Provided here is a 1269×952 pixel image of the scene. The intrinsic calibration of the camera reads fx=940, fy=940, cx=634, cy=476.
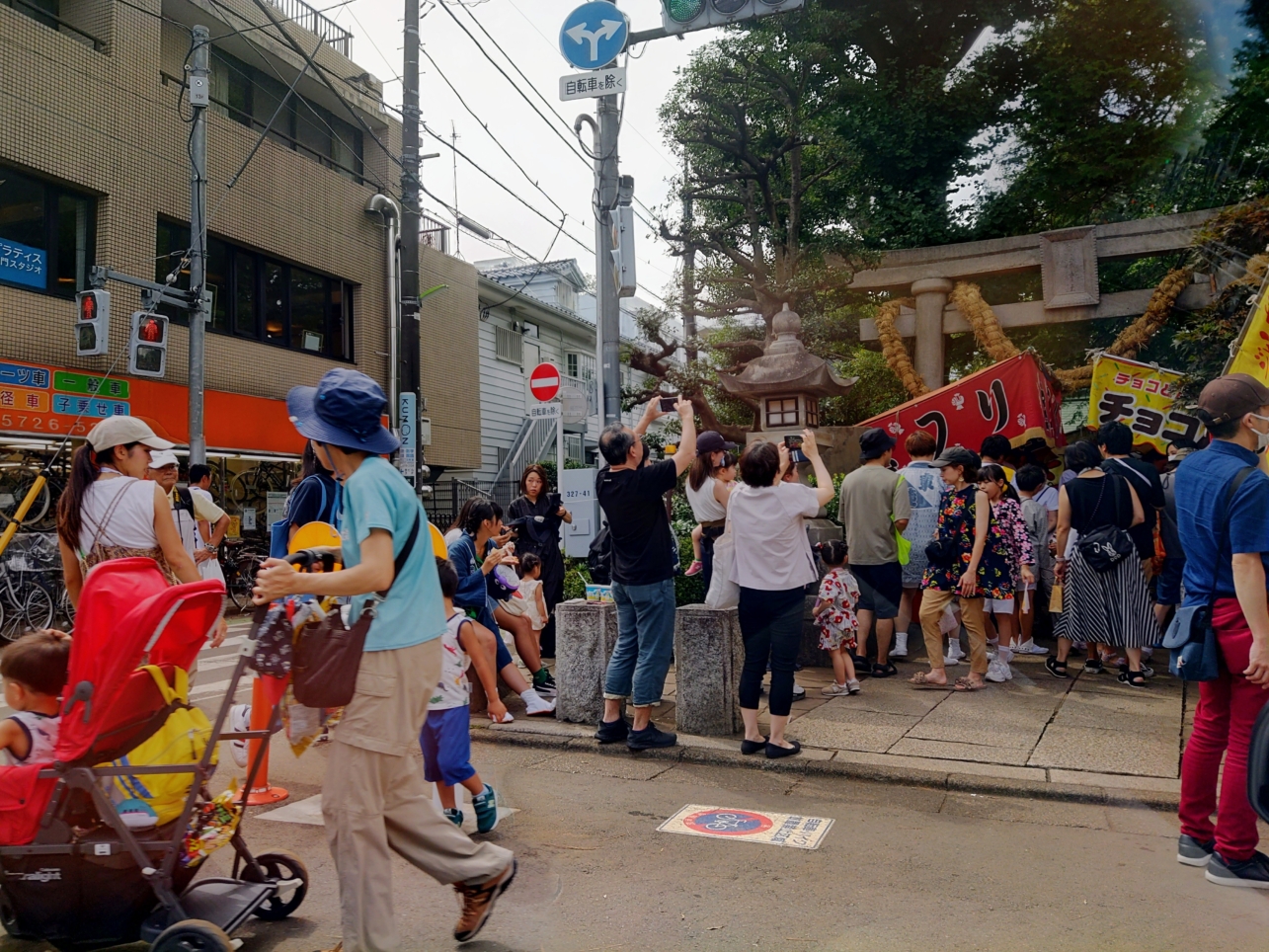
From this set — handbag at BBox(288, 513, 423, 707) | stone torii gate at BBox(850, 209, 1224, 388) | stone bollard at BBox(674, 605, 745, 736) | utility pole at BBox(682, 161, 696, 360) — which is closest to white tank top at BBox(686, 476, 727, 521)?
stone bollard at BBox(674, 605, 745, 736)

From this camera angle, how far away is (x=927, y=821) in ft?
15.2

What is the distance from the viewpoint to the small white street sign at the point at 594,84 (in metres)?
9.44

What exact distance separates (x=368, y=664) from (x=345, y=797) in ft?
1.33

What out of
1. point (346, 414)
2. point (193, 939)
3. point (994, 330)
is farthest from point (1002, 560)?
point (994, 330)

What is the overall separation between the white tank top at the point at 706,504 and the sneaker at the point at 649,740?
203cm

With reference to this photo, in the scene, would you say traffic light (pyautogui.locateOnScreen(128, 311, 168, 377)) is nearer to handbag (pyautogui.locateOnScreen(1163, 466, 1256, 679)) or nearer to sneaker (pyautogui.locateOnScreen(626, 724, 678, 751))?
sneaker (pyautogui.locateOnScreen(626, 724, 678, 751))

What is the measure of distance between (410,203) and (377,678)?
37.0 ft

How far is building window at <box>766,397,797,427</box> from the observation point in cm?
1005

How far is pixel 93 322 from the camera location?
12734 mm

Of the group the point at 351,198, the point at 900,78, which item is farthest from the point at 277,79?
the point at 900,78

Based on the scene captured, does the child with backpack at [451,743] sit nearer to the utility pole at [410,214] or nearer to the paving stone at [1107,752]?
the paving stone at [1107,752]

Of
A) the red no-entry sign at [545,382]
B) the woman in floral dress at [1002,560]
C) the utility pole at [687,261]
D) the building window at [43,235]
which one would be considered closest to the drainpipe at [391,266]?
the building window at [43,235]

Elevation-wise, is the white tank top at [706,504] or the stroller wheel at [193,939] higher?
the white tank top at [706,504]

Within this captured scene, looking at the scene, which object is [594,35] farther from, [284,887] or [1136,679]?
[284,887]
